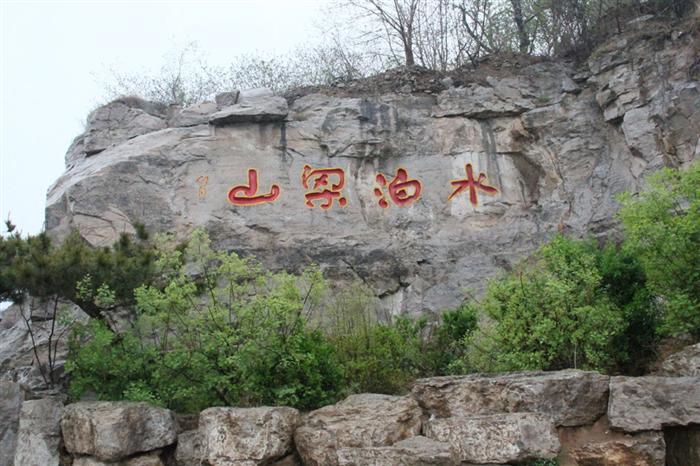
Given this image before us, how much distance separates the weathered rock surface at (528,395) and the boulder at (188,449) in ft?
5.84

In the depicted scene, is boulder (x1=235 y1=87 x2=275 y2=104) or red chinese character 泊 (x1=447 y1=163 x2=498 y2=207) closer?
red chinese character 泊 (x1=447 y1=163 x2=498 y2=207)

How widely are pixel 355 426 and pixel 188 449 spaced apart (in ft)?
4.56

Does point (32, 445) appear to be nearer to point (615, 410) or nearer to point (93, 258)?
point (93, 258)

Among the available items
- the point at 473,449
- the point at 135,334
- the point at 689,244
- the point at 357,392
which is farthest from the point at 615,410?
the point at 135,334

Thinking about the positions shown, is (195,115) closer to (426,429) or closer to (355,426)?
(355,426)

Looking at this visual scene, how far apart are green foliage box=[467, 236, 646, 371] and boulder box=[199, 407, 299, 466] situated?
1.91m

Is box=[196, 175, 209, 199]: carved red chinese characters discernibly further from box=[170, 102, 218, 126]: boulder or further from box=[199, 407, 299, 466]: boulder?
box=[199, 407, 299, 466]: boulder

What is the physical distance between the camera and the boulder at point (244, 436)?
551 centimetres

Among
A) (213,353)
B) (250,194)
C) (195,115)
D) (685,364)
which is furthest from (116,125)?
(685,364)

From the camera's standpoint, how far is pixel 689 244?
Result: 5.94m

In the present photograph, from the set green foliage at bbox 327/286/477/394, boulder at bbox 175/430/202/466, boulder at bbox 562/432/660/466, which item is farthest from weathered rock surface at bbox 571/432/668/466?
boulder at bbox 175/430/202/466

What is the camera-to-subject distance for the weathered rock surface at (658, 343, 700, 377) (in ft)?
17.7

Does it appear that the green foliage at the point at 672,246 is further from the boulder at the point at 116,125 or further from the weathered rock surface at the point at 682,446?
the boulder at the point at 116,125

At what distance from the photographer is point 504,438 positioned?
16.9ft
